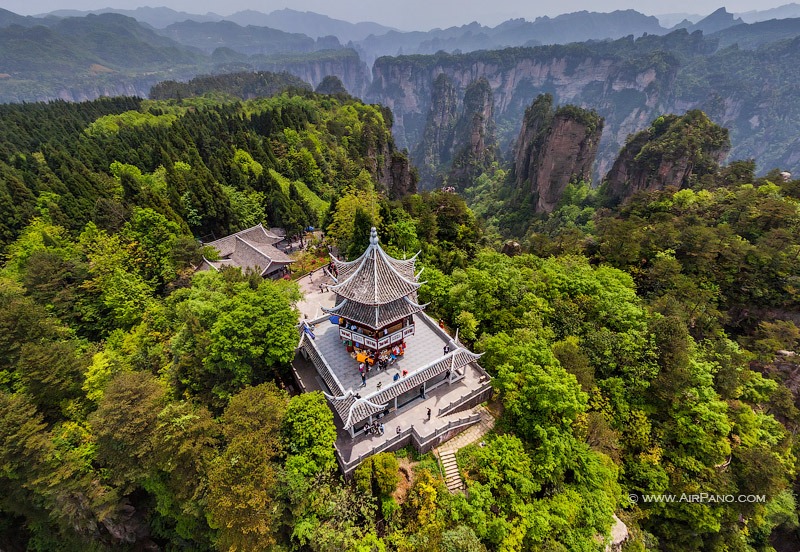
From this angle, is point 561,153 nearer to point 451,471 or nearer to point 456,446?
point 456,446

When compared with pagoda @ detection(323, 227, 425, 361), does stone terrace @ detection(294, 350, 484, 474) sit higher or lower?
lower

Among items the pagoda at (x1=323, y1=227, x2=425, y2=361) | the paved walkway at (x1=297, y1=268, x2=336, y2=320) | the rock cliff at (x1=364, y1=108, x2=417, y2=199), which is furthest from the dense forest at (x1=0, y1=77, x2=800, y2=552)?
the rock cliff at (x1=364, y1=108, x2=417, y2=199)

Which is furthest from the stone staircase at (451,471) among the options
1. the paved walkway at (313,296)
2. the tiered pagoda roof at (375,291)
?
the paved walkway at (313,296)

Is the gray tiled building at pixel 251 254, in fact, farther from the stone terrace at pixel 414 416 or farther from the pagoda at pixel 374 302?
the pagoda at pixel 374 302

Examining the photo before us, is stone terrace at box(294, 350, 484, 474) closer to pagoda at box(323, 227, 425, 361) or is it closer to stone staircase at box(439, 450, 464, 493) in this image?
stone staircase at box(439, 450, 464, 493)

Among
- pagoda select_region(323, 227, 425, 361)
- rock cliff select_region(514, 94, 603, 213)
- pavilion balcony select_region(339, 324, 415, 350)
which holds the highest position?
pagoda select_region(323, 227, 425, 361)

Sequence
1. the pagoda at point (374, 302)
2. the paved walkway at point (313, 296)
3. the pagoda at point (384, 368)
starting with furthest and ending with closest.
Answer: the paved walkway at point (313, 296) < the pagoda at point (374, 302) < the pagoda at point (384, 368)
